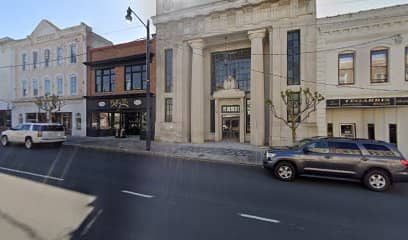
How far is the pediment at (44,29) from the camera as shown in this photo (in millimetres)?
25756

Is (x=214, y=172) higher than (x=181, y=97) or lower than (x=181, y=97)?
lower

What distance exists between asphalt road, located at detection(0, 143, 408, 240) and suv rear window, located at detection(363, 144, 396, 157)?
1.21 m

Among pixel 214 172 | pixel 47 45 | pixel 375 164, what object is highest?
pixel 47 45

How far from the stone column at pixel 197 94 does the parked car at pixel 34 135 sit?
9822mm

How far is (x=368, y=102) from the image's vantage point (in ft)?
45.0

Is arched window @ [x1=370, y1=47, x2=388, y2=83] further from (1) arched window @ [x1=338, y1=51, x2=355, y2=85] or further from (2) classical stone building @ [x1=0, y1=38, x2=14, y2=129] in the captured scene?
(2) classical stone building @ [x1=0, y1=38, x2=14, y2=129]

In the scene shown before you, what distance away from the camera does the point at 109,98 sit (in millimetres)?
22609

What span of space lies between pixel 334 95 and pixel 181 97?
11.5 metres

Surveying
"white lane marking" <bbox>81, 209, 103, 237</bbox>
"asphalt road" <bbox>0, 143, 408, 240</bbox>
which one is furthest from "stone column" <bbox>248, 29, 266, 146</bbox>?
"white lane marking" <bbox>81, 209, 103, 237</bbox>

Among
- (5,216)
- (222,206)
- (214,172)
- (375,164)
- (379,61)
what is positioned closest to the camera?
(5,216)

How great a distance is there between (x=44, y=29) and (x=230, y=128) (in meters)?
25.0

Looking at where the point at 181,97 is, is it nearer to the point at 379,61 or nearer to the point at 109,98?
the point at 109,98

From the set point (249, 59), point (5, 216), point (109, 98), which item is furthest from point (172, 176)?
point (109, 98)

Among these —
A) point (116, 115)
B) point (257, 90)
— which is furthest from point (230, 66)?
point (116, 115)
